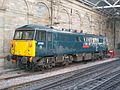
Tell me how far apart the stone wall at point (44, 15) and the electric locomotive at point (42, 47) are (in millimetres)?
1507

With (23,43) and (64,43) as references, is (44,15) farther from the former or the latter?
(23,43)

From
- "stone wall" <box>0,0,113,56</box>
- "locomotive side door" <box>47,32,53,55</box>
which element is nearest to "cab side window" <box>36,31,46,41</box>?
"locomotive side door" <box>47,32,53,55</box>

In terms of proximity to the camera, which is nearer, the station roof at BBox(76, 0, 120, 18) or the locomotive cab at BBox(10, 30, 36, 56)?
the locomotive cab at BBox(10, 30, 36, 56)

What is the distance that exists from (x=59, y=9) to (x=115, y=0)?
50.5ft

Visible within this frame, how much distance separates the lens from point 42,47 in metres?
18.5

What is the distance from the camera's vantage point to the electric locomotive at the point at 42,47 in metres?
17.8

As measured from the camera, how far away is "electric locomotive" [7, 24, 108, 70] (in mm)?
17766

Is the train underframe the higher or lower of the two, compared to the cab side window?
lower

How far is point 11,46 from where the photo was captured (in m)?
18.9

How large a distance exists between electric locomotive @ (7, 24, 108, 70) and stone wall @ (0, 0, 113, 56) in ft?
4.94

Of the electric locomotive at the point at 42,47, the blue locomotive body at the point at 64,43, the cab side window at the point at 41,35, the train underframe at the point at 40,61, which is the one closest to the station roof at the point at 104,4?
the blue locomotive body at the point at 64,43

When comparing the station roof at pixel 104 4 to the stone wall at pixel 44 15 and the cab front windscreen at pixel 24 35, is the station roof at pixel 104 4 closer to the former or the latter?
the stone wall at pixel 44 15

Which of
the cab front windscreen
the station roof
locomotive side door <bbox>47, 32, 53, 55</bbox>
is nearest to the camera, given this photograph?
the cab front windscreen

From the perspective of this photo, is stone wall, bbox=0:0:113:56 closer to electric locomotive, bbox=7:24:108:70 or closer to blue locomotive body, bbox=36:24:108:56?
electric locomotive, bbox=7:24:108:70
